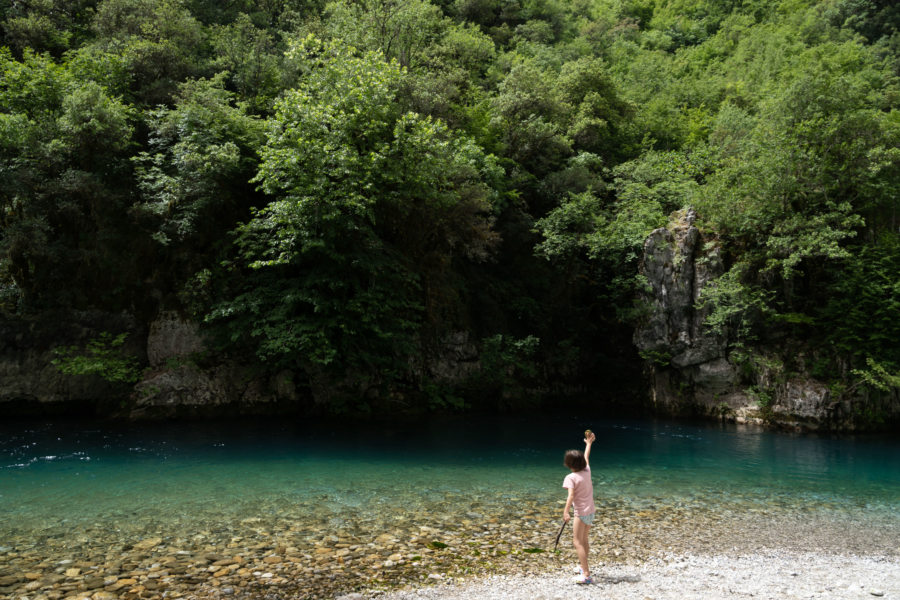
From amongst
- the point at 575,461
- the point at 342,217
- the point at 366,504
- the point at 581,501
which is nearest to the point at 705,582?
the point at 581,501

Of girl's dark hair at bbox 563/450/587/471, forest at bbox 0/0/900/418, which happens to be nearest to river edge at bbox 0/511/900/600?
girl's dark hair at bbox 563/450/587/471

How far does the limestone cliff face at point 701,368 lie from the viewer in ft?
63.9

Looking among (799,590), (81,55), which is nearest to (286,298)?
(81,55)

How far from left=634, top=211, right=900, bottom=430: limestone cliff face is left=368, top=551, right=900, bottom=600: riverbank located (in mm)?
13762

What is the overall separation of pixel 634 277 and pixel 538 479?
13.6 m

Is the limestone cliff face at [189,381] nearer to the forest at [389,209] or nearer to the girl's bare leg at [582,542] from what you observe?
Answer: the forest at [389,209]

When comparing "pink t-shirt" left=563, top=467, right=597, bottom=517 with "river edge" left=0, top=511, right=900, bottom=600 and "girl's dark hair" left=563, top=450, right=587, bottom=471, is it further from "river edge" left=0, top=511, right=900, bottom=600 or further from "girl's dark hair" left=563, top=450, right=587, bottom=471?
"river edge" left=0, top=511, right=900, bottom=600

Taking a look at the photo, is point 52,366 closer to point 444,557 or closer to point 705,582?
point 444,557

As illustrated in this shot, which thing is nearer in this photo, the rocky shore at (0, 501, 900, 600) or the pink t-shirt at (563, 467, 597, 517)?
the rocky shore at (0, 501, 900, 600)

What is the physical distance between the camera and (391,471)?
1282 cm

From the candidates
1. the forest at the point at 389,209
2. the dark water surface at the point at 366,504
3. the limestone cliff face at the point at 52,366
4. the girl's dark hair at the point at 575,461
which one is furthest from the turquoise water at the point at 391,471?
the girl's dark hair at the point at 575,461

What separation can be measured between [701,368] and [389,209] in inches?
581

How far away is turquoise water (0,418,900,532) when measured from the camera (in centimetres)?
986

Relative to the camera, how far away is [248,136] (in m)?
19.3
